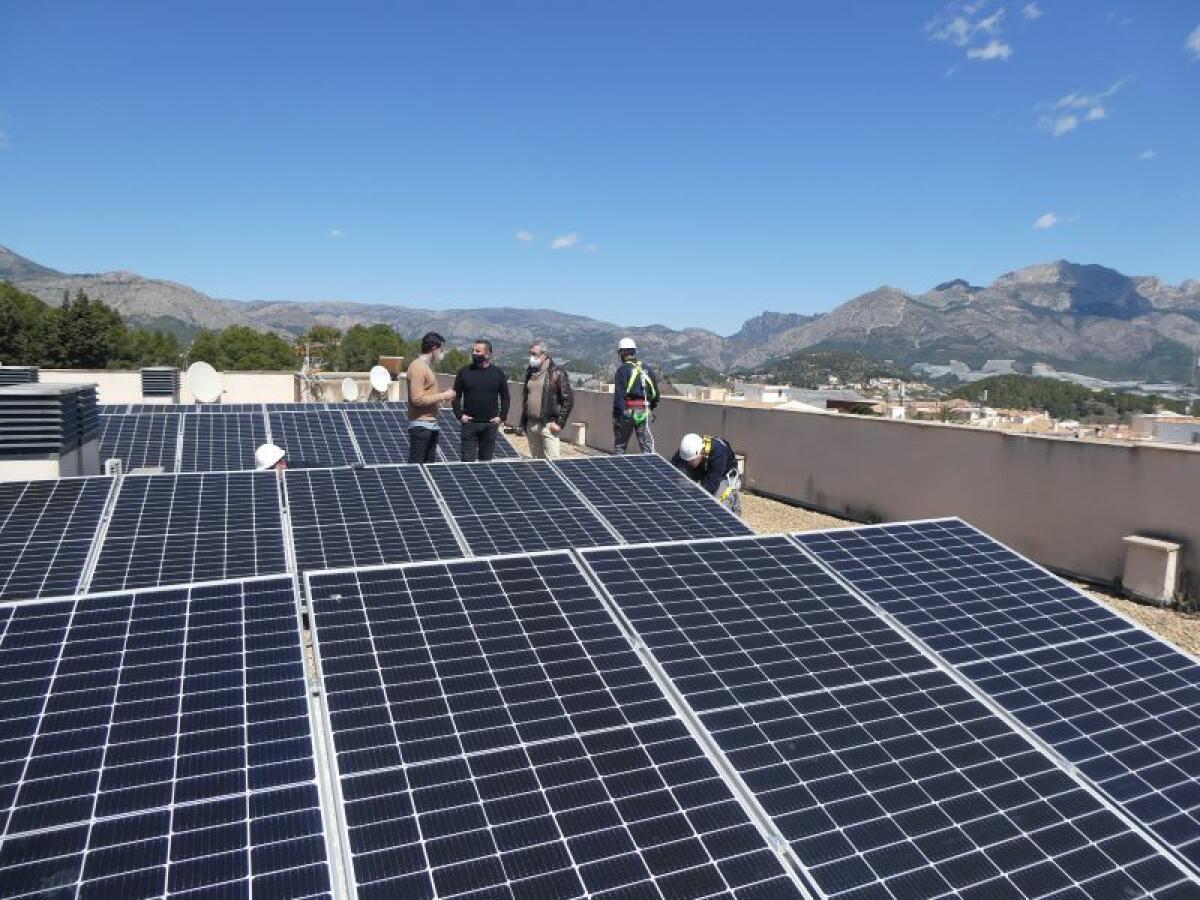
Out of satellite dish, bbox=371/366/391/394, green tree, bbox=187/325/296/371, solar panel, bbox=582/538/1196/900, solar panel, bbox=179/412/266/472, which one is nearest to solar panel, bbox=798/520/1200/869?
solar panel, bbox=582/538/1196/900

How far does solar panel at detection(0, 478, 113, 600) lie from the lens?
5.29 meters

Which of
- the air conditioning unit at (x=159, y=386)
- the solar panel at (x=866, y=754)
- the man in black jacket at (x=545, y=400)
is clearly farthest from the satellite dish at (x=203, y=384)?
the solar panel at (x=866, y=754)

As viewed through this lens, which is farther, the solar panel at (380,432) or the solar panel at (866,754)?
the solar panel at (380,432)

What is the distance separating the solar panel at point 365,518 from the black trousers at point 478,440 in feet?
7.44

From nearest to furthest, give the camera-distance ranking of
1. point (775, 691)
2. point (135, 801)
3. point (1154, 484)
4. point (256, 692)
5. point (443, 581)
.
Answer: point (135, 801) < point (256, 692) < point (775, 691) < point (443, 581) < point (1154, 484)

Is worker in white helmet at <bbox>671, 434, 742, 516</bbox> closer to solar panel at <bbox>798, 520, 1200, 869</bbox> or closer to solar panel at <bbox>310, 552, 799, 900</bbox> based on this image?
solar panel at <bbox>798, 520, 1200, 869</bbox>

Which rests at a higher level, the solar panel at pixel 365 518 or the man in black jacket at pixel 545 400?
the man in black jacket at pixel 545 400

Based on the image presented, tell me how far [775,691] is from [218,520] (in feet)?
16.7

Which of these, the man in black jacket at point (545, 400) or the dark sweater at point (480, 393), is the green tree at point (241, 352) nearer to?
the man in black jacket at point (545, 400)

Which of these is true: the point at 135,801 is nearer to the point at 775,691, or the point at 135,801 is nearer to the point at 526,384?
the point at 775,691

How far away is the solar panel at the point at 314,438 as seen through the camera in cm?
1195

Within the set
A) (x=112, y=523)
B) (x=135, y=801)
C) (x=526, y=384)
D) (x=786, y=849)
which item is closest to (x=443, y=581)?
(x=135, y=801)

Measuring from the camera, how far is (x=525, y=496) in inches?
299

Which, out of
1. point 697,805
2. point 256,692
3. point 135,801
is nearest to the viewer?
point 135,801
